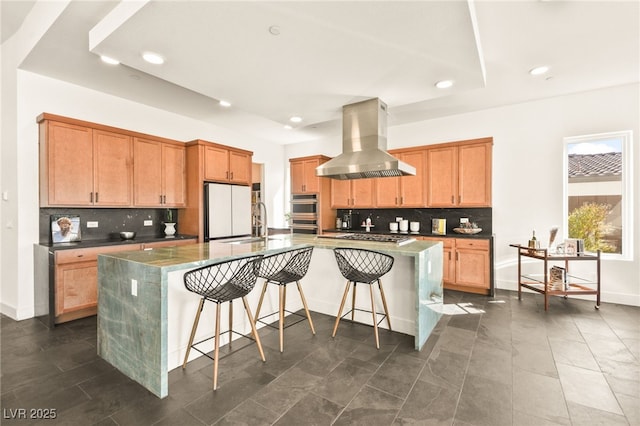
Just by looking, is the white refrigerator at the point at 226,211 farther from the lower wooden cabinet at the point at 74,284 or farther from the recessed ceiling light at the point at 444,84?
the recessed ceiling light at the point at 444,84

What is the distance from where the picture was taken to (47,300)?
10.8 ft

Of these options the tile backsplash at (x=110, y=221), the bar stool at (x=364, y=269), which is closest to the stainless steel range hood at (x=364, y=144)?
the bar stool at (x=364, y=269)

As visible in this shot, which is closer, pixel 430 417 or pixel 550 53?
pixel 430 417

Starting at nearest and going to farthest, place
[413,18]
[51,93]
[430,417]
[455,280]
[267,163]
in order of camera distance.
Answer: [430,417] < [413,18] < [51,93] < [455,280] < [267,163]

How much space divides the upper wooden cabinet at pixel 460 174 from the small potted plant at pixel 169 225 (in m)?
4.15

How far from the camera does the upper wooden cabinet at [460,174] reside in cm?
457

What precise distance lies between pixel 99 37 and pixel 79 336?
8.99 feet

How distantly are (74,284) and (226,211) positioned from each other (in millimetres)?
2125

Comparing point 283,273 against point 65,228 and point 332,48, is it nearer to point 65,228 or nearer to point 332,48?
point 332,48

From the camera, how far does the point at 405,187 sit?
523 centimetres

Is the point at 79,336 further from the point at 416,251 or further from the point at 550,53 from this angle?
the point at 550,53

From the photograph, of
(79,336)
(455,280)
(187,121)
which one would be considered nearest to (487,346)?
(455,280)

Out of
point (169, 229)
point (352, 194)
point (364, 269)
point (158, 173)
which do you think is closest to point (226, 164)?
point (158, 173)

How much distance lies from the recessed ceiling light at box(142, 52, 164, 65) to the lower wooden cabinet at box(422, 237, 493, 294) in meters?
4.18
